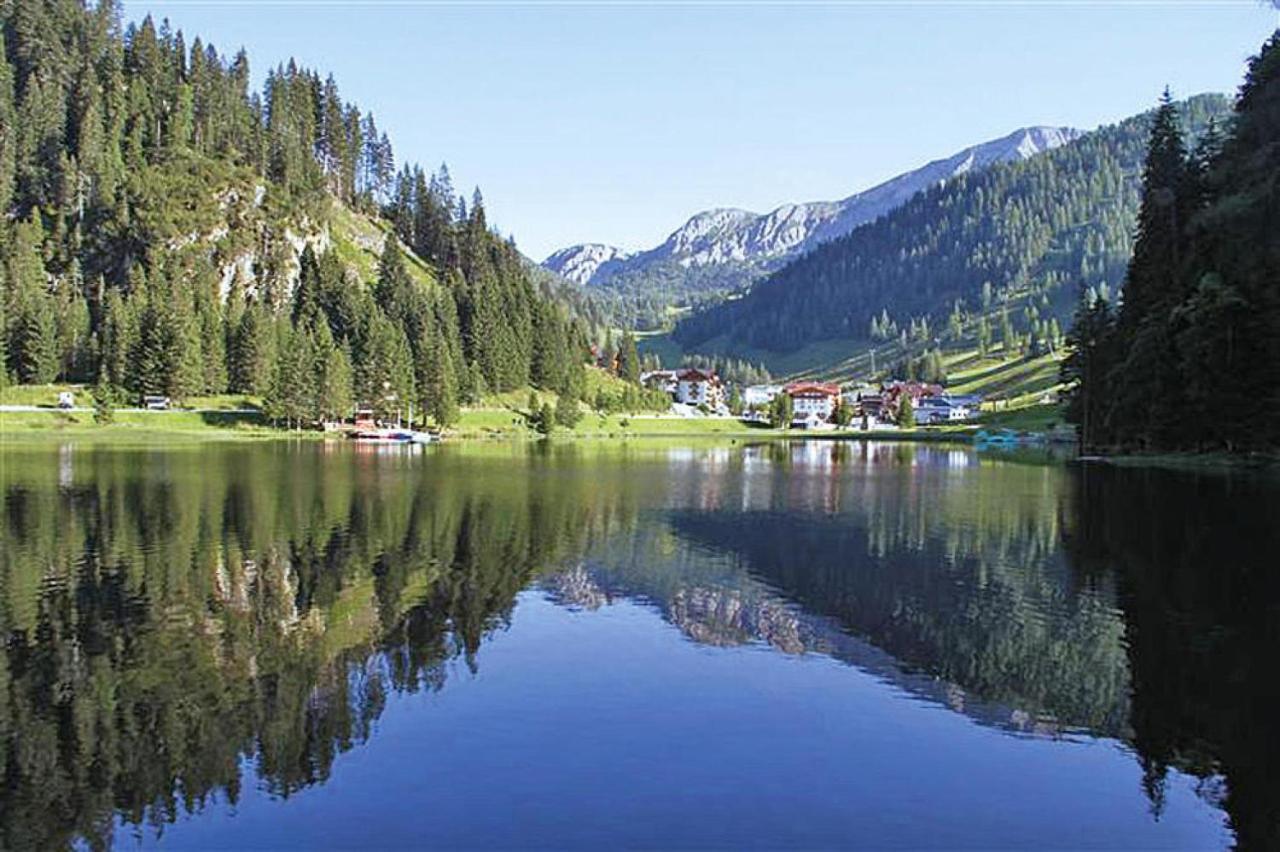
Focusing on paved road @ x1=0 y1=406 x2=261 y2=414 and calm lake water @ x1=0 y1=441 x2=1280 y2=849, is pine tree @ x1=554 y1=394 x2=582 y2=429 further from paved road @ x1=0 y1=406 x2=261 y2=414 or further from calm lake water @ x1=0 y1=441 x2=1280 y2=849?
calm lake water @ x1=0 y1=441 x2=1280 y2=849

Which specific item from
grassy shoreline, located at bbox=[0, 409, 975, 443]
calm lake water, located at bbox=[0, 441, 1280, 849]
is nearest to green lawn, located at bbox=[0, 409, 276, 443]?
grassy shoreline, located at bbox=[0, 409, 975, 443]

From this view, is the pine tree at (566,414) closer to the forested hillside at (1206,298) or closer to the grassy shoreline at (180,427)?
the grassy shoreline at (180,427)

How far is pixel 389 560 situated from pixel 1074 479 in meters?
59.9

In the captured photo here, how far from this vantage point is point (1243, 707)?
21.2 m

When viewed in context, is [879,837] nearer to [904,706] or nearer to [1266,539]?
[904,706]

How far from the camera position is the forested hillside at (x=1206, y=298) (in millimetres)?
62812

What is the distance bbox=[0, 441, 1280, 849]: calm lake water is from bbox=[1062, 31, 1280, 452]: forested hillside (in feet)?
80.2

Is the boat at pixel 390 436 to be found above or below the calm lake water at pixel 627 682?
above

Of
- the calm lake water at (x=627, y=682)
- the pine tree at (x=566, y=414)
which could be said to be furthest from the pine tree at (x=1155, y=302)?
the pine tree at (x=566, y=414)

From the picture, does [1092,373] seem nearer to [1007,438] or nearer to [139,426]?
[1007,438]

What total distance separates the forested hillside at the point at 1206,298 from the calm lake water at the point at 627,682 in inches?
963

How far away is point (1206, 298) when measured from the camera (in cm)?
7775

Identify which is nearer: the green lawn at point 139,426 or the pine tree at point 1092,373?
the pine tree at point 1092,373

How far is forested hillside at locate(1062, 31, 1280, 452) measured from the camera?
62.8 metres
